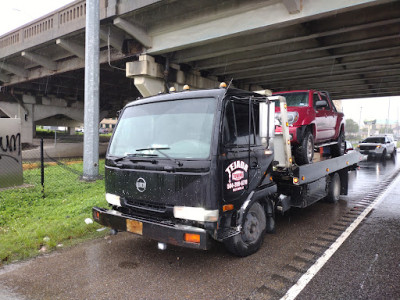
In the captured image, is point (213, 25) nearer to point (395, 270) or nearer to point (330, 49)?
point (330, 49)

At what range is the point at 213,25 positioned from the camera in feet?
34.5

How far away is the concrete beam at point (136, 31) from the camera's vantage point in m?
11.2

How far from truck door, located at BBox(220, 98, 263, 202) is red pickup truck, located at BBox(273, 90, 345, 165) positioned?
1506mm

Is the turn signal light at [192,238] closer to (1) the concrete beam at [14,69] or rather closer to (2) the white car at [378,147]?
(2) the white car at [378,147]

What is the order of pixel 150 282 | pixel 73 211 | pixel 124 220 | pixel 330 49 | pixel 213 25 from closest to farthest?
pixel 150 282 < pixel 124 220 < pixel 73 211 < pixel 213 25 < pixel 330 49

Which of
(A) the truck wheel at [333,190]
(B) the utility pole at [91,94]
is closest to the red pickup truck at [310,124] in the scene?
(A) the truck wheel at [333,190]

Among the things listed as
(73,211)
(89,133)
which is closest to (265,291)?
(73,211)

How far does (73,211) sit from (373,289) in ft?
16.9

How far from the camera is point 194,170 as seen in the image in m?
3.52

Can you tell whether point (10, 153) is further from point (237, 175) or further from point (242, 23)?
point (242, 23)

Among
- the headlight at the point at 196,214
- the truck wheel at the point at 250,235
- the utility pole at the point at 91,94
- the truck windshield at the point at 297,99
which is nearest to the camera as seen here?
the headlight at the point at 196,214

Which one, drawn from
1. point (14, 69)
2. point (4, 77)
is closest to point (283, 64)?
point (14, 69)

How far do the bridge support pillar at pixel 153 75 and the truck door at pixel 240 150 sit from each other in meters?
9.27

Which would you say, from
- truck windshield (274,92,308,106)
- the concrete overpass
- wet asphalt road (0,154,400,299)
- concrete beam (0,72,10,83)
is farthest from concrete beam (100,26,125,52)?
concrete beam (0,72,10,83)
